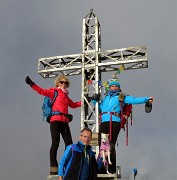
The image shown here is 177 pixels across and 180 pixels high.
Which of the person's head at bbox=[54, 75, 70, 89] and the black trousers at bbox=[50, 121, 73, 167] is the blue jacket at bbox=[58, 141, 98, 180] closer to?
the black trousers at bbox=[50, 121, 73, 167]

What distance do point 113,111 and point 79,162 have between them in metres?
2.42

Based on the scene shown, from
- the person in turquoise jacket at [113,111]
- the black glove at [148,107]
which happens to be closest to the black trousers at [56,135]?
the person in turquoise jacket at [113,111]

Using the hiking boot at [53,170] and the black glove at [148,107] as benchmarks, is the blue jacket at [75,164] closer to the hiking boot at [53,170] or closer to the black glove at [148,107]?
the hiking boot at [53,170]

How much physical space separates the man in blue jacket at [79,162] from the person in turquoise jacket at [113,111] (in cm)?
179

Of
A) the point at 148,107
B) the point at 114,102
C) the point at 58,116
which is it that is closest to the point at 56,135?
the point at 58,116

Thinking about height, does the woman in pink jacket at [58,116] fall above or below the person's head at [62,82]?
below

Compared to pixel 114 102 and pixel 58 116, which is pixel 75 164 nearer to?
pixel 58 116

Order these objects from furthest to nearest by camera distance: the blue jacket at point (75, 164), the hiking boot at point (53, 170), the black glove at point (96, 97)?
the black glove at point (96, 97)
the hiking boot at point (53, 170)
the blue jacket at point (75, 164)

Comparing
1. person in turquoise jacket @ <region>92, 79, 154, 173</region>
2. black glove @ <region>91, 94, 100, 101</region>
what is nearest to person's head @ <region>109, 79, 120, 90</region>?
person in turquoise jacket @ <region>92, 79, 154, 173</region>

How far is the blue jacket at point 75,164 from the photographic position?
15.4 feet

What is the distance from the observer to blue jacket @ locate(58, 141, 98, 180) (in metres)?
4.70

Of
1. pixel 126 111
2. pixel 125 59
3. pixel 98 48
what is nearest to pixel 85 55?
pixel 98 48

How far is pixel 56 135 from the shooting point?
273 inches

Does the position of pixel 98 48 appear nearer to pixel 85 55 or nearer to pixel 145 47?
pixel 85 55
